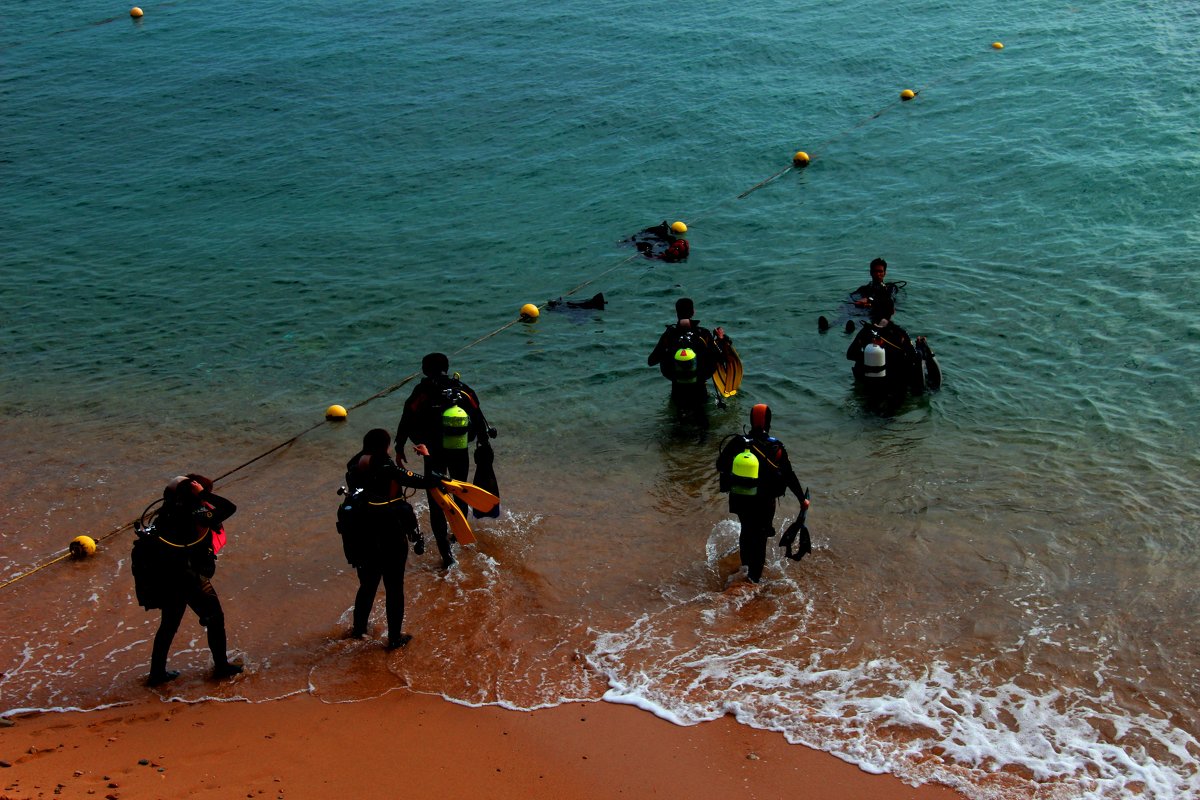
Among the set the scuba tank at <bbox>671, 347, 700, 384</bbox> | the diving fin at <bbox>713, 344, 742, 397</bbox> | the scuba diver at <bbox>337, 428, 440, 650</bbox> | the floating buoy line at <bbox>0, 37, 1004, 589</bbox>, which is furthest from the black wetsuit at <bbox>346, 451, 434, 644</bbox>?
the diving fin at <bbox>713, 344, 742, 397</bbox>

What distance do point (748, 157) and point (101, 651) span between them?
16.3m

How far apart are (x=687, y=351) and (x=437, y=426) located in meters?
3.35

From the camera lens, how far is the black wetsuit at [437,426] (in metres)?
8.75

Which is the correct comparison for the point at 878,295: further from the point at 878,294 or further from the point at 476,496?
the point at 476,496

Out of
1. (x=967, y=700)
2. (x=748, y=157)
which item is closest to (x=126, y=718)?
(x=967, y=700)

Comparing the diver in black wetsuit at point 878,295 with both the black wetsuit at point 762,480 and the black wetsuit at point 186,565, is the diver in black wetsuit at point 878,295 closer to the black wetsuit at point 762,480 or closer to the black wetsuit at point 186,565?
the black wetsuit at point 762,480

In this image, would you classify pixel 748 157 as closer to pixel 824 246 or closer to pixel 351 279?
pixel 824 246

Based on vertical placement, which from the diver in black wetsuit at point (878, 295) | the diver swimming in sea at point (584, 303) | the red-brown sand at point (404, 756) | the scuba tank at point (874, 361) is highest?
the diver in black wetsuit at point (878, 295)

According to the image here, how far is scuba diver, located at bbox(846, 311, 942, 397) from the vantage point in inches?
456

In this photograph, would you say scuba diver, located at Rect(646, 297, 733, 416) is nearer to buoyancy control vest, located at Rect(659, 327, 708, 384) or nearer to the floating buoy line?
buoyancy control vest, located at Rect(659, 327, 708, 384)

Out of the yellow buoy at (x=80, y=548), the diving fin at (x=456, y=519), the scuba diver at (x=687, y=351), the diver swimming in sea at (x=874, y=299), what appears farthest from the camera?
the diver swimming in sea at (x=874, y=299)

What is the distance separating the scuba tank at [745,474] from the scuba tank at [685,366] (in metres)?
3.33

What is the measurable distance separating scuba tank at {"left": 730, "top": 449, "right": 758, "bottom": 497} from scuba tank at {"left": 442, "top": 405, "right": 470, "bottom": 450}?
2286 mm

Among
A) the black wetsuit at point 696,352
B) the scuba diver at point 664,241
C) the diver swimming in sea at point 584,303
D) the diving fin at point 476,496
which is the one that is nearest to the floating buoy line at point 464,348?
the scuba diver at point 664,241
